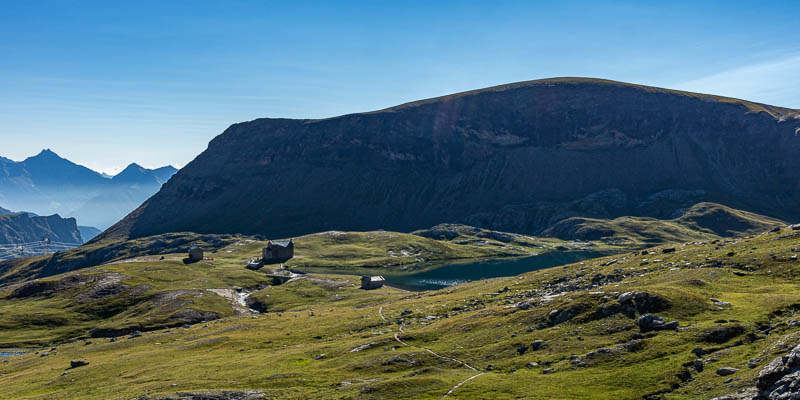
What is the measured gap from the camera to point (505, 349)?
1986 inches

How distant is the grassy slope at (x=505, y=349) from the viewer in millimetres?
38625

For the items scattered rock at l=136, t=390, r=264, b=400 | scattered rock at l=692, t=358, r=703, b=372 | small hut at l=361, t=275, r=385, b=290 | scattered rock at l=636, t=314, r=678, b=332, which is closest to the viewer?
scattered rock at l=692, t=358, r=703, b=372

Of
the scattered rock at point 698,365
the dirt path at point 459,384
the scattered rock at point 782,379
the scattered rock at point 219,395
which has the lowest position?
the scattered rock at point 219,395

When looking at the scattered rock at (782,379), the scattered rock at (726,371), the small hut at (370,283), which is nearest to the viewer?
the scattered rock at (782,379)

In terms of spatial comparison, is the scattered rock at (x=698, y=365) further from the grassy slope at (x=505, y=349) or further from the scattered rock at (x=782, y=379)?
the scattered rock at (x=782, y=379)

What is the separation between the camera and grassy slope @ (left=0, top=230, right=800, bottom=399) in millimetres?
38625

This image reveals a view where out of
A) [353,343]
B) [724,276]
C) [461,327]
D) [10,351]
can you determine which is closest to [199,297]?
[10,351]

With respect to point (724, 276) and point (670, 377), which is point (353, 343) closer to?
point (670, 377)

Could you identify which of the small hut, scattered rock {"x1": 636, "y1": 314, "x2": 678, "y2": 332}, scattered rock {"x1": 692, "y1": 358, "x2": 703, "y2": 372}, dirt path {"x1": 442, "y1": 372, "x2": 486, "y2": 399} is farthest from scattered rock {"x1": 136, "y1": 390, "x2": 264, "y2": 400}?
the small hut

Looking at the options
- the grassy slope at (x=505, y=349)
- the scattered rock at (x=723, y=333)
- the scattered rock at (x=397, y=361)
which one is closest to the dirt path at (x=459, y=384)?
the grassy slope at (x=505, y=349)

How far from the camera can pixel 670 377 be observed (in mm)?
36156

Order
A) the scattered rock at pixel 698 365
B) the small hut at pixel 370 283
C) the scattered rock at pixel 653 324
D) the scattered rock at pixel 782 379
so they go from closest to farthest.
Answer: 1. the scattered rock at pixel 782 379
2. the scattered rock at pixel 698 365
3. the scattered rock at pixel 653 324
4. the small hut at pixel 370 283

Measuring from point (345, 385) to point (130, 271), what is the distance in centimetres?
15967

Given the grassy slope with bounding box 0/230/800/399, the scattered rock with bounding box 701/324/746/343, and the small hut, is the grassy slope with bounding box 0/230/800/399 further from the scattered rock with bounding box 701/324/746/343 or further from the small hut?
the small hut
